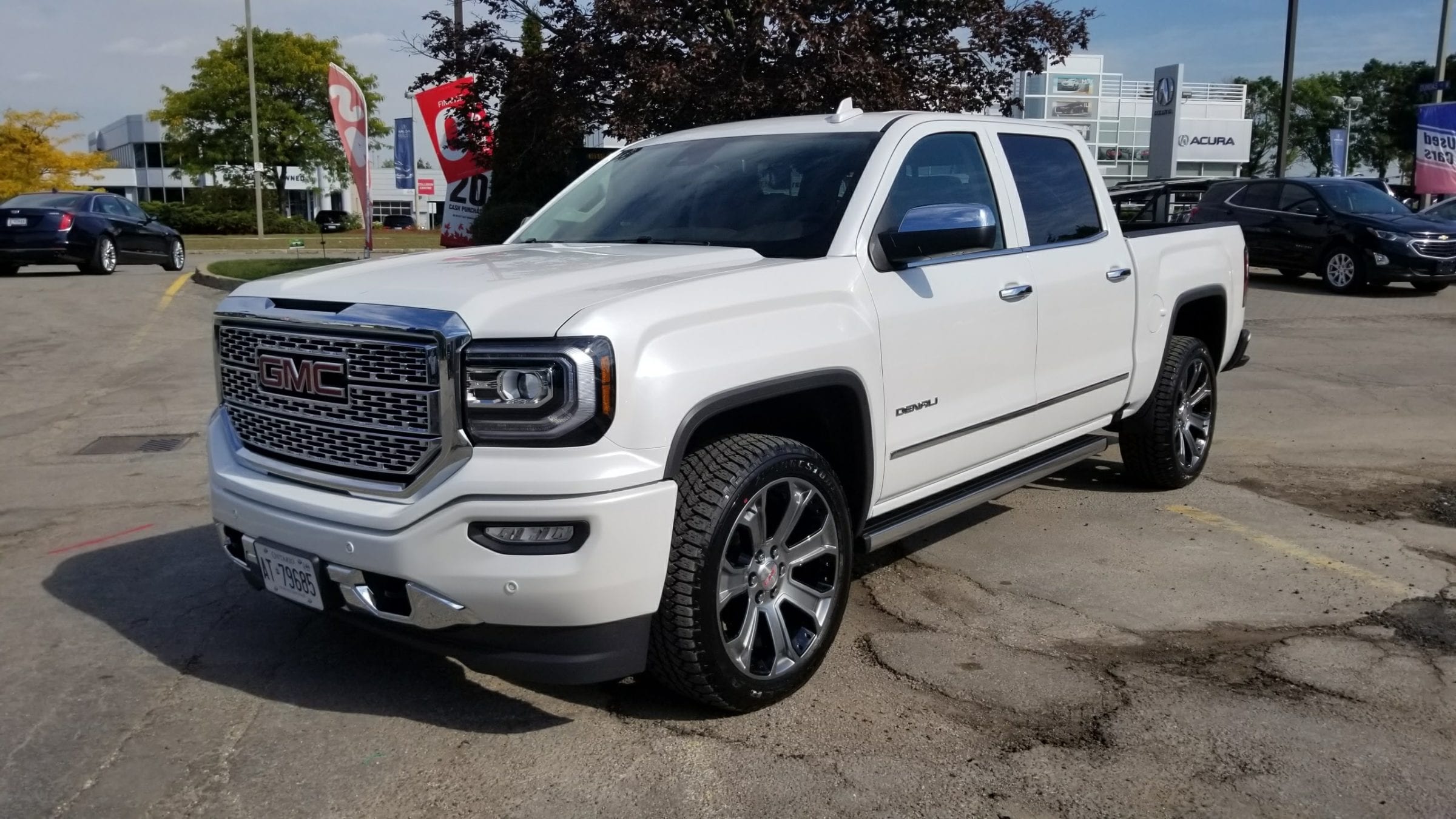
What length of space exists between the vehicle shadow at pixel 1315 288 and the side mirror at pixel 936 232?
15084 mm

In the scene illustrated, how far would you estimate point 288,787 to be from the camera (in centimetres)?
336

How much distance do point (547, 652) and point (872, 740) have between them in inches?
39.8

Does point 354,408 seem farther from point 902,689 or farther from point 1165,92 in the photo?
point 1165,92

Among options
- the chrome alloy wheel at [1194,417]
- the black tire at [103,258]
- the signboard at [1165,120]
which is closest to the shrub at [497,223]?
the black tire at [103,258]

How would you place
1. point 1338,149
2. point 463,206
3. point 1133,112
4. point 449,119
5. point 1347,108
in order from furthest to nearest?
point 1133,112
point 1347,108
point 1338,149
point 449,119
point 463,206

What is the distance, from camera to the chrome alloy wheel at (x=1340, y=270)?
1730 cm

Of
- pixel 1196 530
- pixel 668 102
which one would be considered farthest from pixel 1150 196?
pixel 1196 530

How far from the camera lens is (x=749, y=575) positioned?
3.76m

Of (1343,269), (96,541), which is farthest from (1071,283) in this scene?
(1343,269)

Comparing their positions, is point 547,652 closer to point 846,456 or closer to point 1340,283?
point 846,456

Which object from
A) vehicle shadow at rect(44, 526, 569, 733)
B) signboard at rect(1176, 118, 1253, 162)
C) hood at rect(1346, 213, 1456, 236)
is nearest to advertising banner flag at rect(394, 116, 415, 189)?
hood at rect(1346, 213, 1456, 236)

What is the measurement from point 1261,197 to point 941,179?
52.0ft

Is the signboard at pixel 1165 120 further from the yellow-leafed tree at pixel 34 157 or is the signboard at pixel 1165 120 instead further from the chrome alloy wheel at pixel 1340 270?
the yellow-leafed tree at pixel 34 157

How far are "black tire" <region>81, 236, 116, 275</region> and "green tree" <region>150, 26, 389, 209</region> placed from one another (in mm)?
37906
